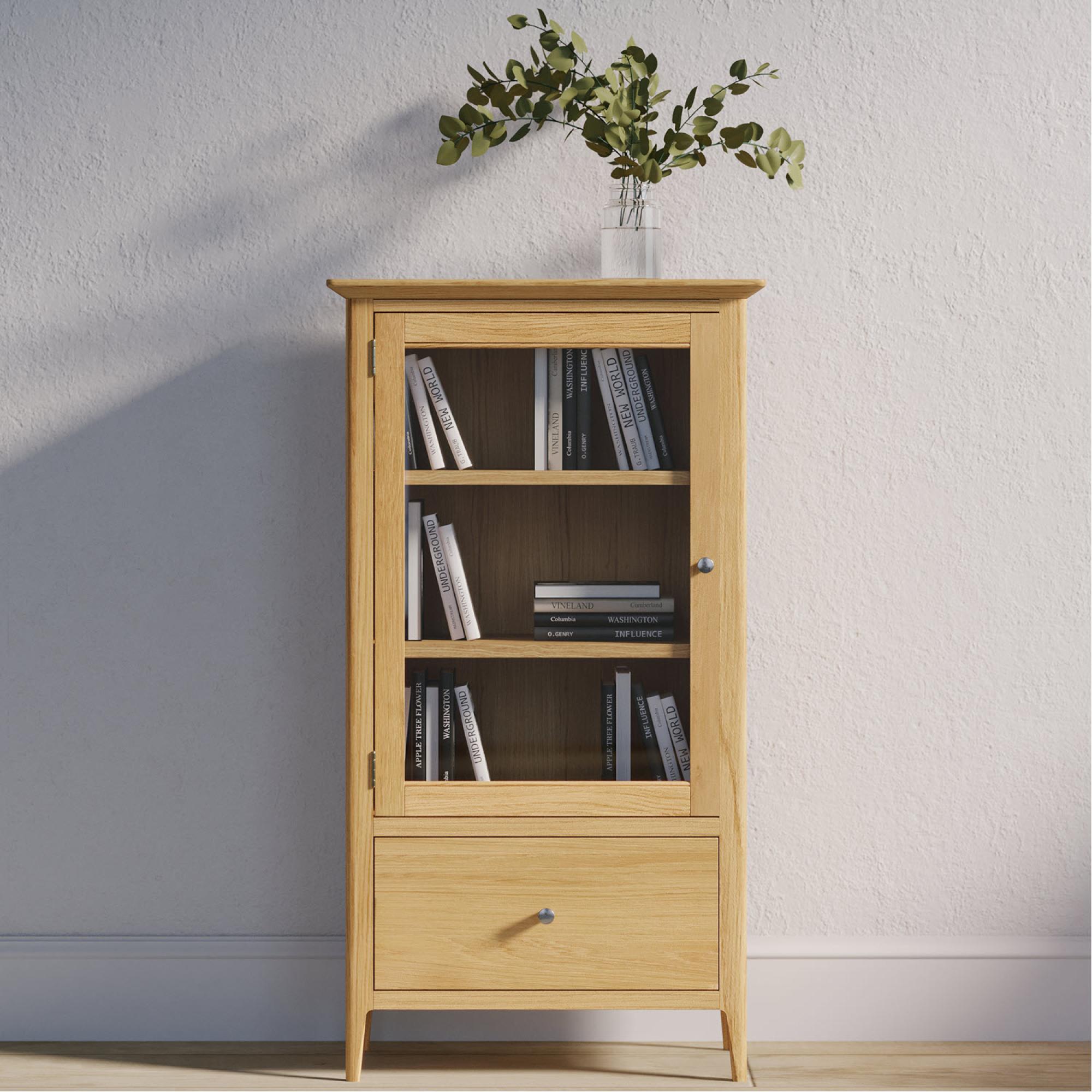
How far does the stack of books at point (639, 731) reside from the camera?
65.5 inches

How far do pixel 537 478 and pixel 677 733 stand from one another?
18.8 inches

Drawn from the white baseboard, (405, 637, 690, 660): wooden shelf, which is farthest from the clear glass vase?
the white baseboard

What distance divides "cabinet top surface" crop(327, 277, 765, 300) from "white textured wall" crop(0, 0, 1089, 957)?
1.07 ft

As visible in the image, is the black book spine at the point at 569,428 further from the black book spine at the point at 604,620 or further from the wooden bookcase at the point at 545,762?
the black book spine at the point at 604,620

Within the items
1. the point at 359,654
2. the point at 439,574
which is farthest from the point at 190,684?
the point at 439,574

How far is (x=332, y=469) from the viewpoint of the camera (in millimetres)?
1955

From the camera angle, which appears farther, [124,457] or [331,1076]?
[124,457]

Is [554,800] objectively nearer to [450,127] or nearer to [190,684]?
[190,684]

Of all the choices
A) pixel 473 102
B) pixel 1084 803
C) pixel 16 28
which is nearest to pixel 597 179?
pixel 473 102

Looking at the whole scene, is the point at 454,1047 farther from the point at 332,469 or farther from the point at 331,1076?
the point at 332,469

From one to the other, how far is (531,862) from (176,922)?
0.78 meters

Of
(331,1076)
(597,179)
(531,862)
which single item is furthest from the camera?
(597,179)

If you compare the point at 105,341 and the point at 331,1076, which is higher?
the point at 105,341

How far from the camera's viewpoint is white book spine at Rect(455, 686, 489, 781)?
1.67 metres
